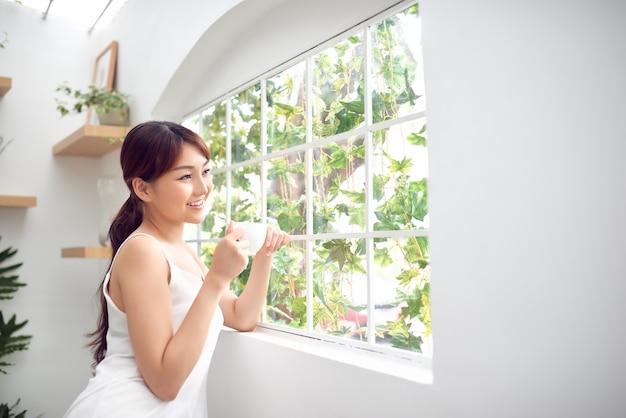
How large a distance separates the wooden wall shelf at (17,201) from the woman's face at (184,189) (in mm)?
1965

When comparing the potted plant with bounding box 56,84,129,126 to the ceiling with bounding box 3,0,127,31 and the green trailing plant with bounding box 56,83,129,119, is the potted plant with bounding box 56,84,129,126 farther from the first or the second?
the ceiling with bounding box 3,0,127,31

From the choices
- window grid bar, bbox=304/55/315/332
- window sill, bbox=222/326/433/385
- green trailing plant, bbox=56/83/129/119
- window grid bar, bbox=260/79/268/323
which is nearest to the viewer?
window sill, bbox=222/326/433/385

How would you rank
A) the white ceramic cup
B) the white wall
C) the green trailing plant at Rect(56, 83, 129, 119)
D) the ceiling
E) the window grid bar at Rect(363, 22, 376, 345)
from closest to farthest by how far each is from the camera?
1. the white wall
2. the white ceramic cup
3. the window grid bar at Rect(363, 22, 376, 345)
4. the green trailing plant at Rect(56, 83, 129, 119)
5. the ceiling

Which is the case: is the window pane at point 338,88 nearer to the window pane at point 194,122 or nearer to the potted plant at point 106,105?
the window pane at point 194,122

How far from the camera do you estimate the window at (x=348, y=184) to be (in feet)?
4.80

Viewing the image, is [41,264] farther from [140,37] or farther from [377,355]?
[377,355]

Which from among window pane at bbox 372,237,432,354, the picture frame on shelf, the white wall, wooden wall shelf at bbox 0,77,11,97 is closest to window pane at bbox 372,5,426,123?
the white wall

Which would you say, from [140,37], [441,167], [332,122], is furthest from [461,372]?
[140,37]

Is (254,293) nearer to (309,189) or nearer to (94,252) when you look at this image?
(309,189)

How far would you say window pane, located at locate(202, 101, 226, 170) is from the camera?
242cm

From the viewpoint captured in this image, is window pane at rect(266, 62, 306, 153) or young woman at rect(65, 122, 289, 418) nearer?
young woman at rect(65, 122, 289, 418)

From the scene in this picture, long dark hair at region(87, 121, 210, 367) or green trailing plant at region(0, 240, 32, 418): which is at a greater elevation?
long dark hair at region(87, 121, 210, 367)

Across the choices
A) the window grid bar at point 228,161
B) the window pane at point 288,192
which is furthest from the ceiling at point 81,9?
the window pane at point 288,192

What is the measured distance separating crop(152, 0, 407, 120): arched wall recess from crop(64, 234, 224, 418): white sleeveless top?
90 centimetres
